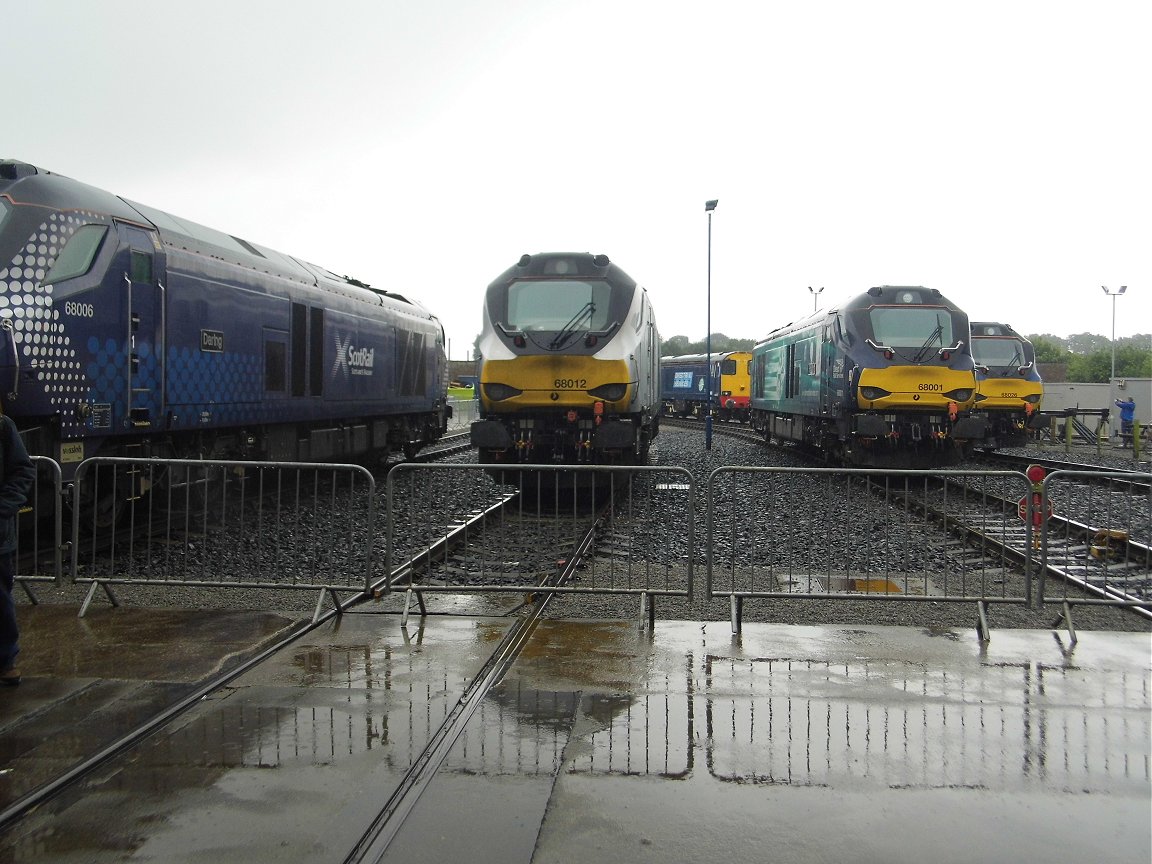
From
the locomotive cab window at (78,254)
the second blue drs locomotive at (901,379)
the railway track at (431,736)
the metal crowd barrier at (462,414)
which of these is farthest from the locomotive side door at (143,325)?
the metal crowd barrier at (462,414)

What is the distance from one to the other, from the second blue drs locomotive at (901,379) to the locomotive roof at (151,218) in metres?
8.68

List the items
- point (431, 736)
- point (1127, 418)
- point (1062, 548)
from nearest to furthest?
point (431, 736) < point (1062, 548) < point (1127, 418)

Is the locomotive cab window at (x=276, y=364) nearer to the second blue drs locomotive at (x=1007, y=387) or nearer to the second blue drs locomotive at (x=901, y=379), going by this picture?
the second blue drs locomotive at (x=901, y=379)

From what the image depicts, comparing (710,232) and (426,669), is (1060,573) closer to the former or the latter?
(426,669)

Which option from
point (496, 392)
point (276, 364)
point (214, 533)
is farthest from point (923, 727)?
point (276, 364)

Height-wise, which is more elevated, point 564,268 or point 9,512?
point 564,268

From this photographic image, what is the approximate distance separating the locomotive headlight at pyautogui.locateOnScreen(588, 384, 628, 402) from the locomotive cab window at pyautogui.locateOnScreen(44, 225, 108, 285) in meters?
6.21

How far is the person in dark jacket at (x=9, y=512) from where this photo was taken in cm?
509

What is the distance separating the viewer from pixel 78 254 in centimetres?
905

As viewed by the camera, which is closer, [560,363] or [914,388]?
[560,363]

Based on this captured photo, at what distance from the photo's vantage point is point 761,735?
14.5 feet

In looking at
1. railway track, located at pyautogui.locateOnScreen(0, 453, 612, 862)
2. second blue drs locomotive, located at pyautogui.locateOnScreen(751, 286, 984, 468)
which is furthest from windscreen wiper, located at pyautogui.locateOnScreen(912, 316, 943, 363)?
railway track, located at pyautogui.locateOnScreen(0, 453, 612, 862)

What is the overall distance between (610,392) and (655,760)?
9341 mm

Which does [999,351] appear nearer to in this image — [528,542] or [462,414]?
[528,542]
